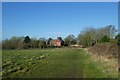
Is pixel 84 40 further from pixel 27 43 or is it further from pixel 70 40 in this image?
pixel 70 40

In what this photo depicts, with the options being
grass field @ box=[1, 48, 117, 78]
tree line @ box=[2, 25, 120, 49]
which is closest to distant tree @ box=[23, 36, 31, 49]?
tree line @ box=[2, 25, 120, 49]

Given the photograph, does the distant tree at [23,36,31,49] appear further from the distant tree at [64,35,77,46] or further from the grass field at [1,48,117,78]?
the grass field at [1,48,117,78]

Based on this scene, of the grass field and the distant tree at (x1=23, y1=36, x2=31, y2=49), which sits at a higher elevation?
the distant tree at (x1=23, y1=36, x2=31, y2=49)

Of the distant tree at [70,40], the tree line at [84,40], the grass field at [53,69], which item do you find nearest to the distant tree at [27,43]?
the tree line at [84,40]

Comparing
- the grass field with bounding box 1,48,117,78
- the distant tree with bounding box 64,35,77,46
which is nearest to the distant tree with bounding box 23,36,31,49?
the distant tree with bounding box 64,35,77,46

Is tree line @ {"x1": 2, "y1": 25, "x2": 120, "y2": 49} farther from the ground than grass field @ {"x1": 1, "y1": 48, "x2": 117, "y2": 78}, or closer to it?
farther from the ground

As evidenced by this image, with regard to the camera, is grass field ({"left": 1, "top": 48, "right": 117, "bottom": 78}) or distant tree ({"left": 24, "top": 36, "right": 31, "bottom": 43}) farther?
distant tree ({"left": 24, "top": 36, "right": 31, "bottom": 43})

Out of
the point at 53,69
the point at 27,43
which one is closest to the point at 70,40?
the point at 27,43

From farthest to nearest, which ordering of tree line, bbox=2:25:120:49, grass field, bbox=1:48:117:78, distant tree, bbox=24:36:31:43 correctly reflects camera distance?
distant tree, bbox=24:36:31:43 → tree line, bbox=2:25:120:49 → grass field, bbox=1:48:117:78

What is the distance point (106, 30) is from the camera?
65250 millimetres

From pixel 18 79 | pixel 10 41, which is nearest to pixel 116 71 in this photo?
pixel 18 79

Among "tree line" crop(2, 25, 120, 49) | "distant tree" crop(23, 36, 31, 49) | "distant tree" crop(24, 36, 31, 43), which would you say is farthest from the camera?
"distant tree" crop(24, 36, 31, 43)

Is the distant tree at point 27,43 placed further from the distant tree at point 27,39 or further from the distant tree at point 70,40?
the distant tree at point 70,40

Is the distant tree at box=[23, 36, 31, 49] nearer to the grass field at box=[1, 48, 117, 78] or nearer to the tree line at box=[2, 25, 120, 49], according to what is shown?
the tree line at box=[2, 25, 120, 49]
